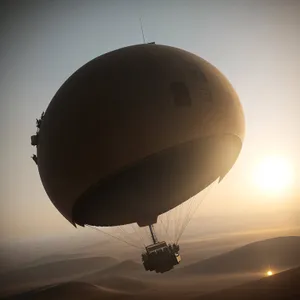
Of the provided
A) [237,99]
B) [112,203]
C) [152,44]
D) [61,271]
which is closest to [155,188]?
[112,203]

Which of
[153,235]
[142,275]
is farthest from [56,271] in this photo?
[153,235]

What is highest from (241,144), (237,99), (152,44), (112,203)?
(152,44)

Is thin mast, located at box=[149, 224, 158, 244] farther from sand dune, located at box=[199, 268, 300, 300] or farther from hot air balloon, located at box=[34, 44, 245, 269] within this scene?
sand dune, located at box=[199, 268, 300, 300]

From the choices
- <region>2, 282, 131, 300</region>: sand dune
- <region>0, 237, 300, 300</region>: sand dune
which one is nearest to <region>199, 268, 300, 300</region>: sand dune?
<region>0, 237, 300, 300</region>: sand dune

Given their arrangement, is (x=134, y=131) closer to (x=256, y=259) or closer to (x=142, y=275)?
(x=142, y=275)

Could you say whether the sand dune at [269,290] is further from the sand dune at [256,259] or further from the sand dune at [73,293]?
the sand dune at [256,259]

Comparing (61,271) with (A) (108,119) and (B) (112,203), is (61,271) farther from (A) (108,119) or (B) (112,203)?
(A) (108,119)
